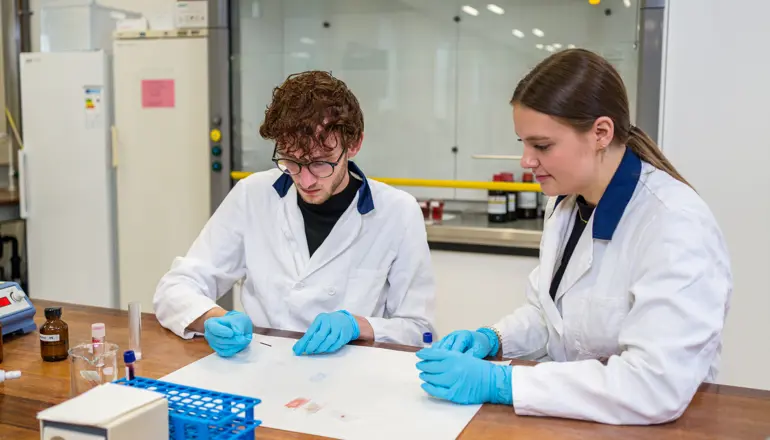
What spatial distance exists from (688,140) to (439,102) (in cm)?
123

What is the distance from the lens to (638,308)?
3.82 ft

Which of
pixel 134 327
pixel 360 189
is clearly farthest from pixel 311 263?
pixel 134 327

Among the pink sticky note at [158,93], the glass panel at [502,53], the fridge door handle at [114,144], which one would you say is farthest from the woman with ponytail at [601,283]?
the fridge door handle at [114,144]

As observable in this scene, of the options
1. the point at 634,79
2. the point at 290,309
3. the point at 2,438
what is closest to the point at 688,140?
the point at 634,79

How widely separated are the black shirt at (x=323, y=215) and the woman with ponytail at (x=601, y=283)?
492 mm

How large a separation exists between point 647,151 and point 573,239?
237 millimetres

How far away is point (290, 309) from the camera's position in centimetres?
173

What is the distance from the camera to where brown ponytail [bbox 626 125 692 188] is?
4.40ft

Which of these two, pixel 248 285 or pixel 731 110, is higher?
pixel 731 110

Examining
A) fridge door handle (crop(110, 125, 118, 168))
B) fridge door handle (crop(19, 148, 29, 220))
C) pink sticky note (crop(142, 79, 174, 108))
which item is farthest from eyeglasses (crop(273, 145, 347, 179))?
fridge door handle (crop(19, 148, 29, 220))

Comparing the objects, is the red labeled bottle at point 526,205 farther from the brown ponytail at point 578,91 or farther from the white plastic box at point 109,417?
the white plastic box at point 109,417

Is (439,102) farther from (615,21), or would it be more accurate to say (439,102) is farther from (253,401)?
(253,401)

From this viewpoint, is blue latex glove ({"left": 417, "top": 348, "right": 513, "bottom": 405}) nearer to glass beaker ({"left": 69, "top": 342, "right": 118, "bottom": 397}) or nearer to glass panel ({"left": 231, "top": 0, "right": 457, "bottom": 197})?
glass beaker ({"left": 69, "top": 342, "right": 118, "bottom": 397})

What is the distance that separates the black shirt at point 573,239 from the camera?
57.4 inches
